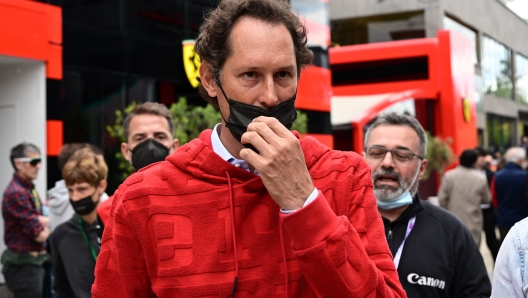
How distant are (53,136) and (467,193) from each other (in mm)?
5760

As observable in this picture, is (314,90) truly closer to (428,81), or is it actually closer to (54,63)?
(54,63)

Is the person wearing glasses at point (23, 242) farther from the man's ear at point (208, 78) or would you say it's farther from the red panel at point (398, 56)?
the red panel at point (398, 56)

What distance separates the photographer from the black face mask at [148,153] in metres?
4.16

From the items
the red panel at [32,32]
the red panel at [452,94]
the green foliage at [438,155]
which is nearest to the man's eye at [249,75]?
the red panel at [32,32]

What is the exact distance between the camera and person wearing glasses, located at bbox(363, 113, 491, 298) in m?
3.21

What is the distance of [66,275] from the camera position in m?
4.21

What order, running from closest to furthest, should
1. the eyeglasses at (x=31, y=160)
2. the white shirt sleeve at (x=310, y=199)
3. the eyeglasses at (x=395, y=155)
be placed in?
the white shirt sleeve at (x=310, y=199)
the eyeglasses at (x=395, y=155)
the eyeglasses at (x=31, y=160)

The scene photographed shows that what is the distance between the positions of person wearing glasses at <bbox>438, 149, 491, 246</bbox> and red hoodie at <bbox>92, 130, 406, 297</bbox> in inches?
300

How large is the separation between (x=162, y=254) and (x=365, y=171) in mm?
595

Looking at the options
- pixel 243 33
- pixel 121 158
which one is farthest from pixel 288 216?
pixel 121 158

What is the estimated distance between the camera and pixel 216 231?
1757 mm

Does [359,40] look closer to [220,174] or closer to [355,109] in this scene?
[355,109]

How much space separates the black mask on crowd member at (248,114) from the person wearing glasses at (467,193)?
304 inches

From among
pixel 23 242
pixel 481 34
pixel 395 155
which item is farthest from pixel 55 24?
pixel 481 34
